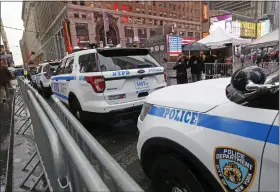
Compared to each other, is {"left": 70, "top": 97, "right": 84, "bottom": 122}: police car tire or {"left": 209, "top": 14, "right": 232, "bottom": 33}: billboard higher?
{"left": 209, "top": 14, "right": 232, "bottom": 33}: billboard

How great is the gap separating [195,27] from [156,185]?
87.3 meters

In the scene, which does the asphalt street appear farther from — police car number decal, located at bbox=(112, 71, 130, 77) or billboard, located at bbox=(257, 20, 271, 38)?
billboard, located at bbox=(257, 20, 271, 38)

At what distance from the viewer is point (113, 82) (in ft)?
13.8

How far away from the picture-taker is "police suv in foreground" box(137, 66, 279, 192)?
126 centimetres

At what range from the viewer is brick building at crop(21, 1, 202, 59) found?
4825 cm

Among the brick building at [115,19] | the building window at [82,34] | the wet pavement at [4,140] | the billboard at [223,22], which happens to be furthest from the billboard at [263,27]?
the wet pavement at [4,140]

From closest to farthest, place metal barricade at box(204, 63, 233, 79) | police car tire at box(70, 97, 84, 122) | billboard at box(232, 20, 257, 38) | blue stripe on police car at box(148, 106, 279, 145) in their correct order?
1. blue stripe on police car at box(148, 106, 279, 145)
2. police car tire at box(70, 97, 84, 122)
3. metal barricade at box(204, 63, 233, 79)
4. billboard at box(232, 20, 257, 38)

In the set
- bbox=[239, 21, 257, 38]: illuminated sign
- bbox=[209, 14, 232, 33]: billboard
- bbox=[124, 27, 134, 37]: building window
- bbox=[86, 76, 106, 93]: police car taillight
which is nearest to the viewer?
bbox=[86, 76, 106, 93]: police car taillight

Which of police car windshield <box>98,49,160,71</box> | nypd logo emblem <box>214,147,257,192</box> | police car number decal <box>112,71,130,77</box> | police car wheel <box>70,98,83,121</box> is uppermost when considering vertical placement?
police car windshield <box>98,49,160,71</box>

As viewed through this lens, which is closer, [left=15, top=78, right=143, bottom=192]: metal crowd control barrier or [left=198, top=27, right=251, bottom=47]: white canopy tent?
[left=15, top=78, right=143, bottom=192]: metal crowd control barrier

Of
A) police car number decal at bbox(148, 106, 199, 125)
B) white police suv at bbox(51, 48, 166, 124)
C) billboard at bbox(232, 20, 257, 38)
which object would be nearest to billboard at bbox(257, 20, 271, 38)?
billboard at bbox(232, 20, 257, 38)

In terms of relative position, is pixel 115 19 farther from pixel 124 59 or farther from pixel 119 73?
pixel 119 73

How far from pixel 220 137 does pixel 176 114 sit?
48 centimetres

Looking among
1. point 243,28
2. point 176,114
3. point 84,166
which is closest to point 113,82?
point 176,114
